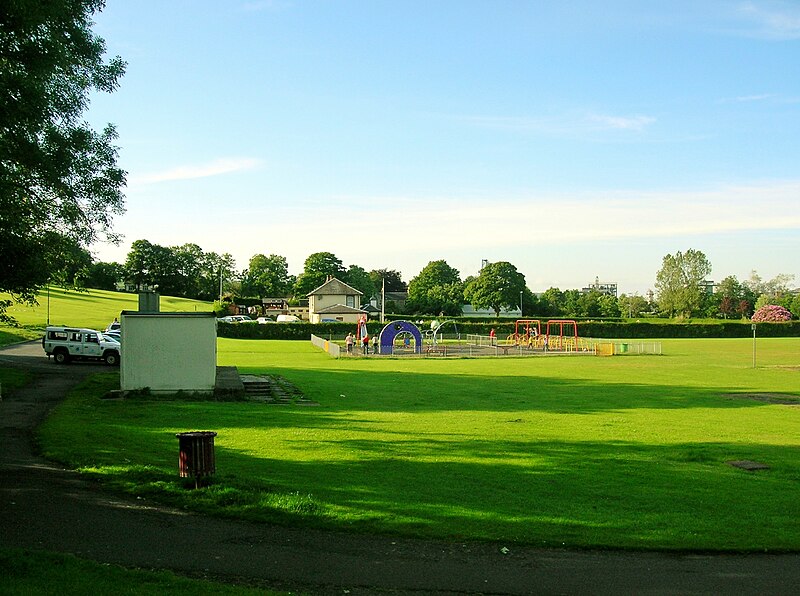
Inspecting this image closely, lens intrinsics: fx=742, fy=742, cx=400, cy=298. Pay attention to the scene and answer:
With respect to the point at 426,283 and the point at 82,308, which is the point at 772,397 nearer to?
the point at 82,308

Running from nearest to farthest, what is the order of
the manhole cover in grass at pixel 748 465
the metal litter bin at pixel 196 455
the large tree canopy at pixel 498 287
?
the metal litter bin at pixel 196 455
the manhole cover in grass at pixel 748 465
the large tree canopy at pixel 498 287

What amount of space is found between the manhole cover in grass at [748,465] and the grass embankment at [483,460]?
0.26m

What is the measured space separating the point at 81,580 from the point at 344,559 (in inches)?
113

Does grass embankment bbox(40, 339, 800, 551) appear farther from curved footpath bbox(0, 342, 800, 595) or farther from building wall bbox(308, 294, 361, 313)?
building wall bbox(308, 294, 361, 313)

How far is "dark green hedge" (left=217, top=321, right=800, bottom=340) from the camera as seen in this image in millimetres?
81750

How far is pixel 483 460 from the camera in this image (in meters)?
15.2

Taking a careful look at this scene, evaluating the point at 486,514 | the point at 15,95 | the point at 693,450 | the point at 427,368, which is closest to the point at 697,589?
the point at 486,514

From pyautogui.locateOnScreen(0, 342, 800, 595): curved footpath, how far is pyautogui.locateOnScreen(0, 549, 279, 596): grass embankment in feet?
1.57

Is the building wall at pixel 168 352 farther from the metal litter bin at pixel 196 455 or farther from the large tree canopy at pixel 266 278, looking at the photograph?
the large tree canopy at pixel 266 278

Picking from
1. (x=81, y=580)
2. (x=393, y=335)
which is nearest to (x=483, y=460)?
(x=81, y=580)

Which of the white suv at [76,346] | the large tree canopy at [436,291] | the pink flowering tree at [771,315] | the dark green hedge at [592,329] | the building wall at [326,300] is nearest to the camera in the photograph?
the white suv at [76,346]

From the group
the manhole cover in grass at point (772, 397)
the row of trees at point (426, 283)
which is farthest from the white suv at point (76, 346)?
the row of trees at point (426, 283)

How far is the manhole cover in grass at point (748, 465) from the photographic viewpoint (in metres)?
15.0

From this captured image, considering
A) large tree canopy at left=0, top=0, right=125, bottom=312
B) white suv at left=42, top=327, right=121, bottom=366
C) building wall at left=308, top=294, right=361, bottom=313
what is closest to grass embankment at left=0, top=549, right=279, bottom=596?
large tree canopy at left=0, top=0, right=125, bottom=312
